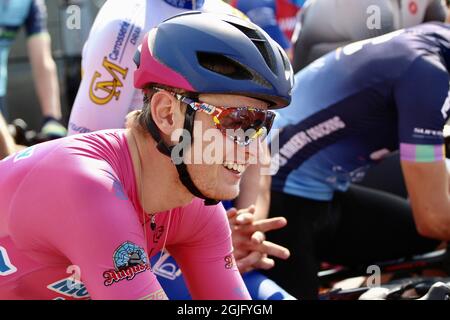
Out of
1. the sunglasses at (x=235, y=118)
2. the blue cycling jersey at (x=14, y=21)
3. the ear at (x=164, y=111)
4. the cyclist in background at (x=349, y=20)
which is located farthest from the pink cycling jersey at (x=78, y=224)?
the blue cycling jersey at (x=14, y=21)

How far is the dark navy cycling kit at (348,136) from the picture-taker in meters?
3.45

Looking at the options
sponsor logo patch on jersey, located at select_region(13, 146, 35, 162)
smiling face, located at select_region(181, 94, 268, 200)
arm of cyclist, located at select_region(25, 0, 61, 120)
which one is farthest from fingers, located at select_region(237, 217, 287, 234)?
arm of cyclist, located at select_region(25, 0, 61, 120)

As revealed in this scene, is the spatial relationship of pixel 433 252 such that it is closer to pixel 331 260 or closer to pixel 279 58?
pixel 331 260

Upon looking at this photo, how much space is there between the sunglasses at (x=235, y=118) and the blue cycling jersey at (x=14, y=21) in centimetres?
353

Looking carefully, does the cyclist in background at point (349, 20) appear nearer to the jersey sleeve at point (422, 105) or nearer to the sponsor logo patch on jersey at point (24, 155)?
the jersey sleeve at point (422, 105)

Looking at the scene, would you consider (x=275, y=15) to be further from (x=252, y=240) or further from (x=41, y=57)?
(x=252, y=240)

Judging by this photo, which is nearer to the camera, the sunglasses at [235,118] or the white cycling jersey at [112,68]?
the sunglasses at [235,118]

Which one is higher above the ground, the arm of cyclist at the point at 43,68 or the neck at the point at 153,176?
the neck at the point at 153,176

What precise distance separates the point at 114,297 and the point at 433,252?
102 inches

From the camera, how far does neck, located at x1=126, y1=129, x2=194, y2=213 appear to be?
2324mm

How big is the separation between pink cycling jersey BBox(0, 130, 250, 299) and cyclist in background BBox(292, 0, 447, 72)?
2128mm

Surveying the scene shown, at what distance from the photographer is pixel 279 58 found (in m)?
2.36

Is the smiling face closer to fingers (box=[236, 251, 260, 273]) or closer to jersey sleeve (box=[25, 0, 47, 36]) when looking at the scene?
fingers (box=[236, 251, 260, 273])
